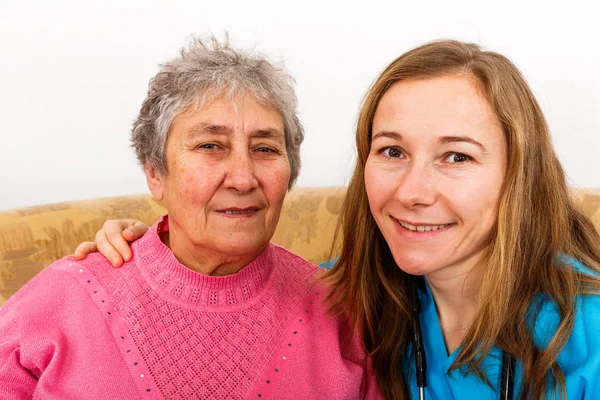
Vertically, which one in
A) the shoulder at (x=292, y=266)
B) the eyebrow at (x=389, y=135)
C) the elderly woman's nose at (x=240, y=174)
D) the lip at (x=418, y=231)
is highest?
the eyebrow at (x=389, y=135)

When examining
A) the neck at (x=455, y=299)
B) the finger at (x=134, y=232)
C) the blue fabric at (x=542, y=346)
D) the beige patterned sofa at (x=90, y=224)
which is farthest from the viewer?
the beige patterned sofa at (x=90, y=224)

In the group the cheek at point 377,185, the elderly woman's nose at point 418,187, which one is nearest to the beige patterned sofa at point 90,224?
the cheek at point 377,185

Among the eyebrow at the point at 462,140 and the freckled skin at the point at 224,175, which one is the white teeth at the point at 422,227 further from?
the freckled skin at the point at 224,175

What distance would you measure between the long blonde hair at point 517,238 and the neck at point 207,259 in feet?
1.34

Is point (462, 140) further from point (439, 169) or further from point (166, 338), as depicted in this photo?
point (166, 338)

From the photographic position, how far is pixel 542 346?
63.9 inches

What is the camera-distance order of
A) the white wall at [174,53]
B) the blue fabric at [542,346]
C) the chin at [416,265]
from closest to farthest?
the blue fabric at [542,346] < the chin at [416,265] < the white wall at [174,53]

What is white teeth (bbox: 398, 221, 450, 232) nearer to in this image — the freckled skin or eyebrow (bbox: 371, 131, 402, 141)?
eyebrow (bbox: 371, 131, 402, 141)

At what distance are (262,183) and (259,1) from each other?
1.57 m

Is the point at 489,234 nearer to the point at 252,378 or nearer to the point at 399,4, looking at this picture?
the point at 252,378

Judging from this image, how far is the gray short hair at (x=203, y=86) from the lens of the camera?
180 cm

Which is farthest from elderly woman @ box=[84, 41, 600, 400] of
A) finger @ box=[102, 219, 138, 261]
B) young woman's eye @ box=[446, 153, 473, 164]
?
finger @ box=[102, 219, 138, 261]

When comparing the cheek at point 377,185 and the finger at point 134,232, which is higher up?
the cheek at point 377,185

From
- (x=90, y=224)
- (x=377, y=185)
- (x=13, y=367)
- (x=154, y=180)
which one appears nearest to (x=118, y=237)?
(x=154, y=180)
